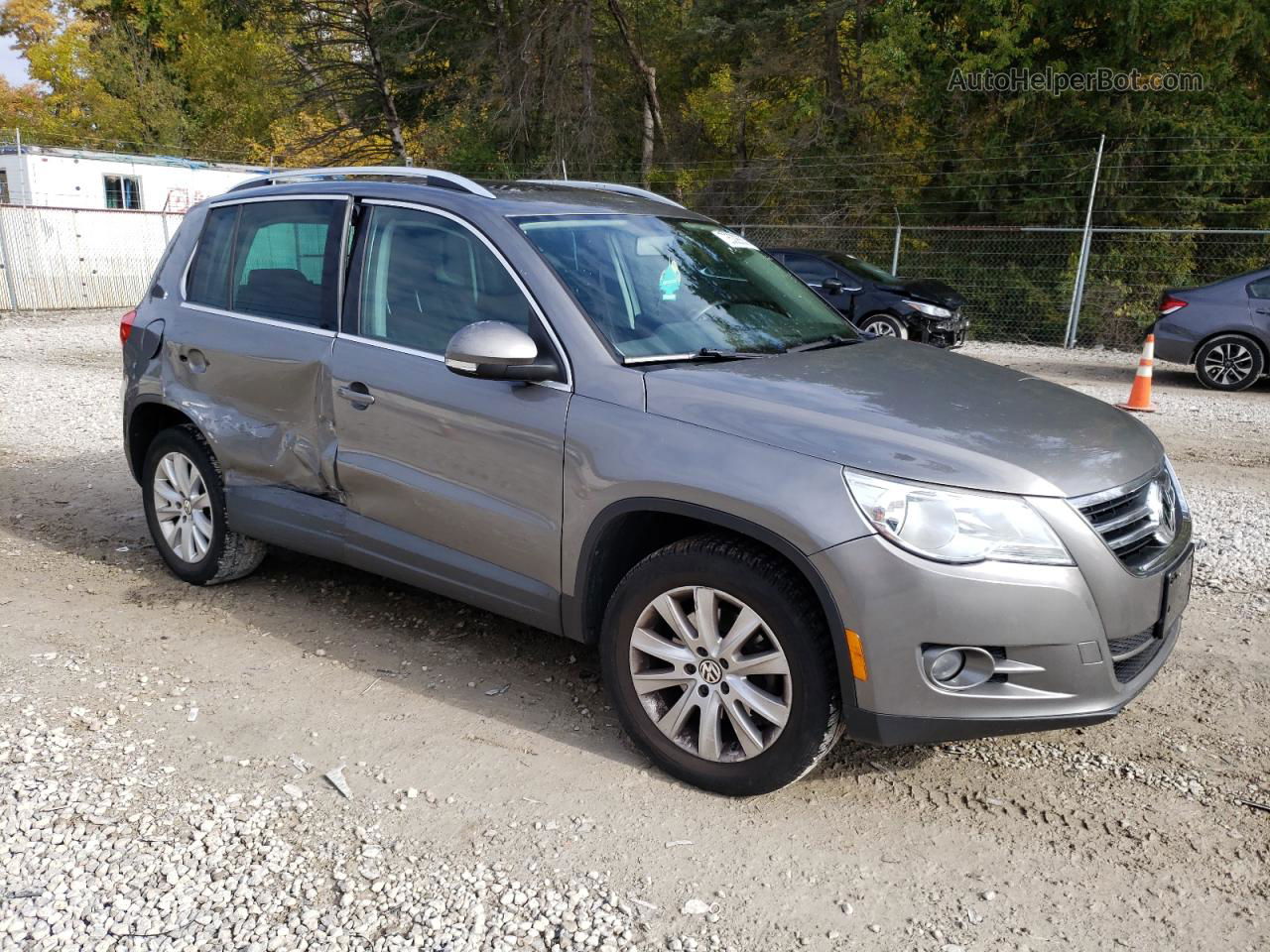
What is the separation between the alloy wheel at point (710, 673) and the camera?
3.17 meters

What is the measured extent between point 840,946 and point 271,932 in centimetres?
144

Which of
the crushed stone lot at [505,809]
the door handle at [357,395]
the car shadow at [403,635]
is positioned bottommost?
the car shadow at [403,635]

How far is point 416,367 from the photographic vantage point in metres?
3.97

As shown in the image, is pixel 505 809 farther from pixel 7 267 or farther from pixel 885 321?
pixel 7 267

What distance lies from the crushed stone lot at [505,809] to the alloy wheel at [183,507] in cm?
30

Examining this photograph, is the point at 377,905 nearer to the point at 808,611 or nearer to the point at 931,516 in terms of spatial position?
the point at 808,611

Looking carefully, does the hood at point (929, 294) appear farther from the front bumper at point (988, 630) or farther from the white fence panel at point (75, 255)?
the white fence panel at point (75, 255)

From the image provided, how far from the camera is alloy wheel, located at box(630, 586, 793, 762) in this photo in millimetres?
3170

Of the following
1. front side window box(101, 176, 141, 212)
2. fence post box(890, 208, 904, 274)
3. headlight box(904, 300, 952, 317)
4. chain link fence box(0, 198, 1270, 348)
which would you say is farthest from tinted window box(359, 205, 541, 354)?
front side window box(101, 176, 141, 212)

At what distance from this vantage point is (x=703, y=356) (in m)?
3.71

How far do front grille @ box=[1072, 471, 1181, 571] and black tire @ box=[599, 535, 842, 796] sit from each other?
84cm

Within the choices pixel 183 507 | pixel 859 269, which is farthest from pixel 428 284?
pixel 859 269

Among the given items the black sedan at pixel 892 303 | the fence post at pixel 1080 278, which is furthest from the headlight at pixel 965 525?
the fence post at pixel 1080 278

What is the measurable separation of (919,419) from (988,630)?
68cm
